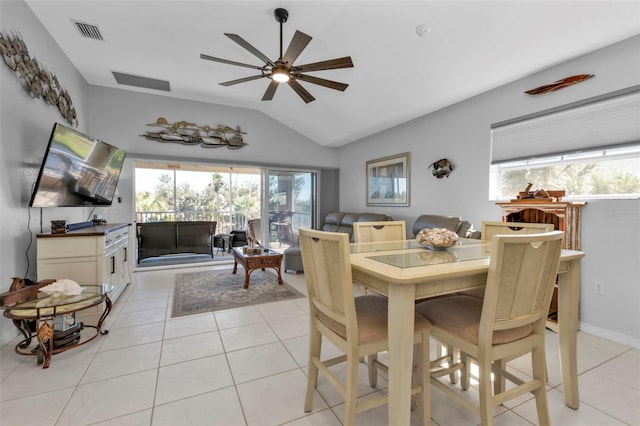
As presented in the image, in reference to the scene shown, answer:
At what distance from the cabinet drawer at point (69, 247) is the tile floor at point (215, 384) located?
2.38ft

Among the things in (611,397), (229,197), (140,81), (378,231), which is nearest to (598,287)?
(611,397)

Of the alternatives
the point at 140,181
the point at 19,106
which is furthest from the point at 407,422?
the point at 140,181

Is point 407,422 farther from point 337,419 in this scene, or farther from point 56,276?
point 56,276

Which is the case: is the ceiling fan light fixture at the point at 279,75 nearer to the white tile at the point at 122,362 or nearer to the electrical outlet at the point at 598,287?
the white tile at the point at 122,362

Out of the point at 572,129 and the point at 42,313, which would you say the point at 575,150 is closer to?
the point at 572,129

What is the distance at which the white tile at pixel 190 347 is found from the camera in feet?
7.20

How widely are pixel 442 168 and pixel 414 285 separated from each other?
3.20m

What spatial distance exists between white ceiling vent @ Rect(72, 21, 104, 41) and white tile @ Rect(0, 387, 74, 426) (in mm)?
3545

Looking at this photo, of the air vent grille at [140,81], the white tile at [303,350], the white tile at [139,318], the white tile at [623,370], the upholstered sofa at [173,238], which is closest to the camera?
the white tile at [623,370]

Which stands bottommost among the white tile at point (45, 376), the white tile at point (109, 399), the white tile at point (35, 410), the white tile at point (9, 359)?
the white tile at point (109, 399)

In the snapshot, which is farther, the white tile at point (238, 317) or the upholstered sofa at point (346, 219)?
the upholstered sofa at point (346, 219)

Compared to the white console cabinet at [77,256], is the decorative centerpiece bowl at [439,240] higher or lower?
higher

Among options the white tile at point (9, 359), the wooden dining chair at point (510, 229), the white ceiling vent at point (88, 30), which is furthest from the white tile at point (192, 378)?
the white ceiling vent at point (88, 30)

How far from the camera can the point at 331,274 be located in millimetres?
1381
